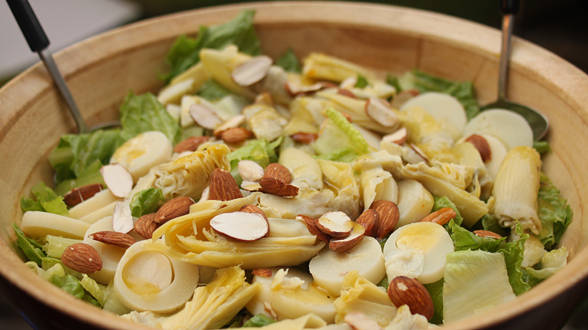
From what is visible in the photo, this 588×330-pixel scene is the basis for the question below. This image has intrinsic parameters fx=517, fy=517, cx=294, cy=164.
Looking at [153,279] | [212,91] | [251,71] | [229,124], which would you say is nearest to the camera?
[153,279]

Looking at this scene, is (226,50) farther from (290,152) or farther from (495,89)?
(495,89)

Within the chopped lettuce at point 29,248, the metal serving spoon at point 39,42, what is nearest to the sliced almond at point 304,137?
the metal serving spoon at point 39,42

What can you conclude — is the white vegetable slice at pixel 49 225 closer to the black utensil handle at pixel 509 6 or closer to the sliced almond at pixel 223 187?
the sliced almond at pixel 223 187

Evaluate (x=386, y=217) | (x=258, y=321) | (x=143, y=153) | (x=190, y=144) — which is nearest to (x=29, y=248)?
(x=143, y=153)

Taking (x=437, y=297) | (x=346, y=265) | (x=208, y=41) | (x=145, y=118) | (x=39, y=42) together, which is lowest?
(x=437, y=297)

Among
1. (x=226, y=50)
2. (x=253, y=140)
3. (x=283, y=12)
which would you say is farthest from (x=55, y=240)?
(x=283, y=12)

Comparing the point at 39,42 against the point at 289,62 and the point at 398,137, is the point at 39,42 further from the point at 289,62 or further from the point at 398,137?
the point at 398,137
